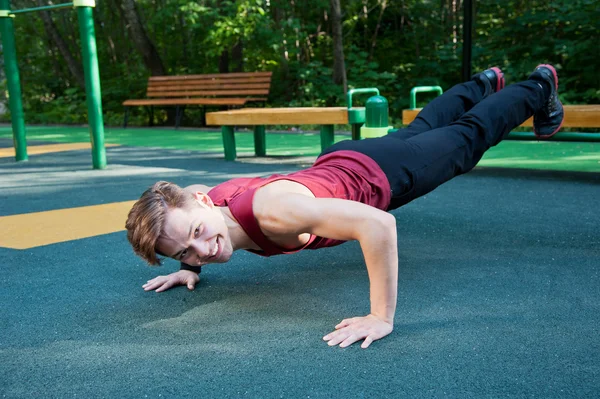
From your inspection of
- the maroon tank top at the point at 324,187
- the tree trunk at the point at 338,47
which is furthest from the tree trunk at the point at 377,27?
the maroon tank top at the point at 324,187

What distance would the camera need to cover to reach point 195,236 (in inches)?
77.2

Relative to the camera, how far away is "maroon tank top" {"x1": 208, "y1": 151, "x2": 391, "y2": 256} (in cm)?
209

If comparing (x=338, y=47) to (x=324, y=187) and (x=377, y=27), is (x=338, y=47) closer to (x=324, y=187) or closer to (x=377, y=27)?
(x=377, y=27)

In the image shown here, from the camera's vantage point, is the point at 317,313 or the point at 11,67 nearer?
the point at 317,313

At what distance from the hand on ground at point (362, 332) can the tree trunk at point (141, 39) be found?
39.6ft

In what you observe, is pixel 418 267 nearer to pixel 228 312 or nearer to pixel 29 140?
pixel 228 312

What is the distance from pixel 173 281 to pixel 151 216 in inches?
25.5

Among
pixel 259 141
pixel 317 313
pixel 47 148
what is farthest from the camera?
pixel 47 148

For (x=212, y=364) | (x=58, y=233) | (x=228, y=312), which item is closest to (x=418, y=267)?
(x=228, y=312)

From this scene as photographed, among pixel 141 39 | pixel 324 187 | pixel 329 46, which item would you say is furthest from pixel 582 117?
pixel 141 39

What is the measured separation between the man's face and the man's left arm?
0.22 metres

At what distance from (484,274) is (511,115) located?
91cm

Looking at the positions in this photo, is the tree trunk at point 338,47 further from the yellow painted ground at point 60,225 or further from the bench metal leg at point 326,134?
the yellow painted ground at point 60,225

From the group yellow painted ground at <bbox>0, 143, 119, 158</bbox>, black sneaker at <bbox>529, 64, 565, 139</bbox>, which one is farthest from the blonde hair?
yellow painted ground at <bbox>0, 143, 119, 158</bbox>
